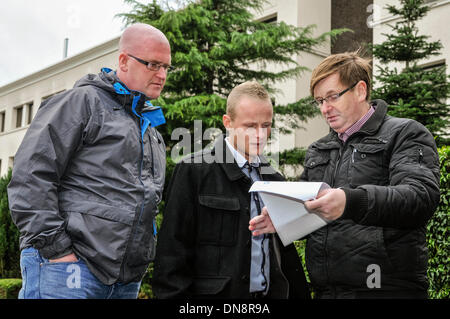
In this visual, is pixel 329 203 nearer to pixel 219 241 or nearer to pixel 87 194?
pixel 219 241

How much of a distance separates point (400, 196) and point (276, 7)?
1725cm

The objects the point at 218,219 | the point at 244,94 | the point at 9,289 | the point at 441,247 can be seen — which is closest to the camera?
the point at 218,219

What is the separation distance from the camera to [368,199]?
201 centimetres

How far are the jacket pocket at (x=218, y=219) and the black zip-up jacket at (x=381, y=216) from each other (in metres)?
0.42

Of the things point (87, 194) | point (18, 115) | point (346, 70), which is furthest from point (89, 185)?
point (18, 115)

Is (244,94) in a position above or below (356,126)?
above

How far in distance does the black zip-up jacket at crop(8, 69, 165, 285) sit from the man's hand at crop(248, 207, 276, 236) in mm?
649

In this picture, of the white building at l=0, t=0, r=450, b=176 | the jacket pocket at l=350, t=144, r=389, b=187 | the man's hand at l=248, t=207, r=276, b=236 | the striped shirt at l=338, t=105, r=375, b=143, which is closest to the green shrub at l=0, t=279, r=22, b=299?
the white building at l=0, t=0, r=450, b=176

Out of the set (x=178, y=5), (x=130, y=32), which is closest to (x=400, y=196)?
(x=130, y=32)

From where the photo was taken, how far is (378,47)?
32.8 feet

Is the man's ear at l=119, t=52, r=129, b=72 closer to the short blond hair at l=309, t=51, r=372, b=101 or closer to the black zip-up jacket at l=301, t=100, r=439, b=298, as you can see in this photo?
the short blond hair at l=309, t=51, r=372, b=101

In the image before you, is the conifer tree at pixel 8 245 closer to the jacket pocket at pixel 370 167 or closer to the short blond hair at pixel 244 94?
the short blond hair at pixel 244 94

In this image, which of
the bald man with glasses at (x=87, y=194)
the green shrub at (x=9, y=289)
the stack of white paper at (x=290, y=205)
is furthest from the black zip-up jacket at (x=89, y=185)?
the green shrub at (x=9, y=289)

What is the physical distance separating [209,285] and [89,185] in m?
0.79
